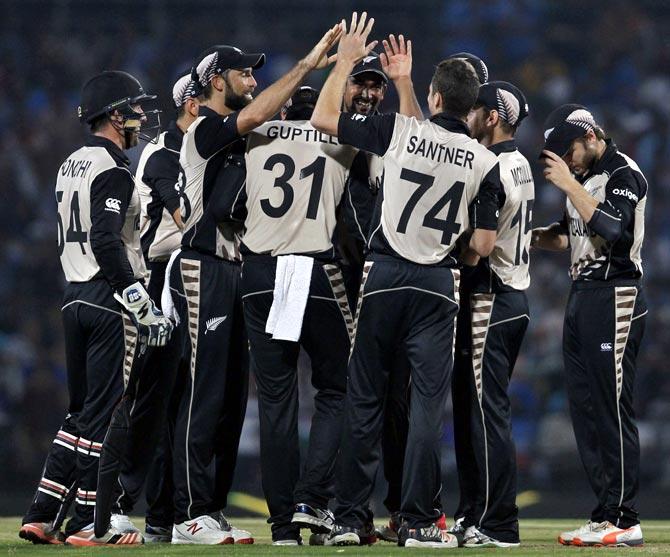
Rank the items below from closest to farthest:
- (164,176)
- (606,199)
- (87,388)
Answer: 1. (87,388)
2. (606,199)
3. (164,176)

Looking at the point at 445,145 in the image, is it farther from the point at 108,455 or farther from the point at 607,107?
the point at 607,107

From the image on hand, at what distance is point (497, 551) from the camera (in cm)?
523

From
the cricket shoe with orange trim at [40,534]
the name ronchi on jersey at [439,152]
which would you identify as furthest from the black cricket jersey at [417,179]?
the cricket shoe with orange trim at [40,534]

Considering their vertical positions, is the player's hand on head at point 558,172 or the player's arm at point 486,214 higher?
the player's hand on head at point 558,172

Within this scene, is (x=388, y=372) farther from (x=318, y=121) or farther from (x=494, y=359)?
(x=318, y=121)

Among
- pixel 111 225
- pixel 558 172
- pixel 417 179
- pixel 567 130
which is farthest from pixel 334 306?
pixel 567 130

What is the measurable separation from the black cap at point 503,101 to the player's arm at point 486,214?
0.58m

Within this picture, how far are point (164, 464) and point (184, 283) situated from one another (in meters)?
0.99

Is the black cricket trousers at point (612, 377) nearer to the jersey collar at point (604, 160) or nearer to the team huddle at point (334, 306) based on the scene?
the team huddle at point (334, 306)

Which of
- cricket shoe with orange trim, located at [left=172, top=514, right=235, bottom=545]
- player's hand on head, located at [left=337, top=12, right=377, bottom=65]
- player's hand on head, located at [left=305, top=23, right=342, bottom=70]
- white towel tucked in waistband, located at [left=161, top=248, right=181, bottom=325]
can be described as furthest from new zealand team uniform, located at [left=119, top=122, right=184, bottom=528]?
player's hand on head, located at [left=337, top=12, right=377, bottom=65]

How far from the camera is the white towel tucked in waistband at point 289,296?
5465 millimetres

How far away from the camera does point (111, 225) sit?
18.4 feet

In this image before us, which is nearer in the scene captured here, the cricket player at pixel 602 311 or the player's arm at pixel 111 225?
the player's arm at pixel 111 225

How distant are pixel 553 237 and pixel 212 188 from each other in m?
1.93
